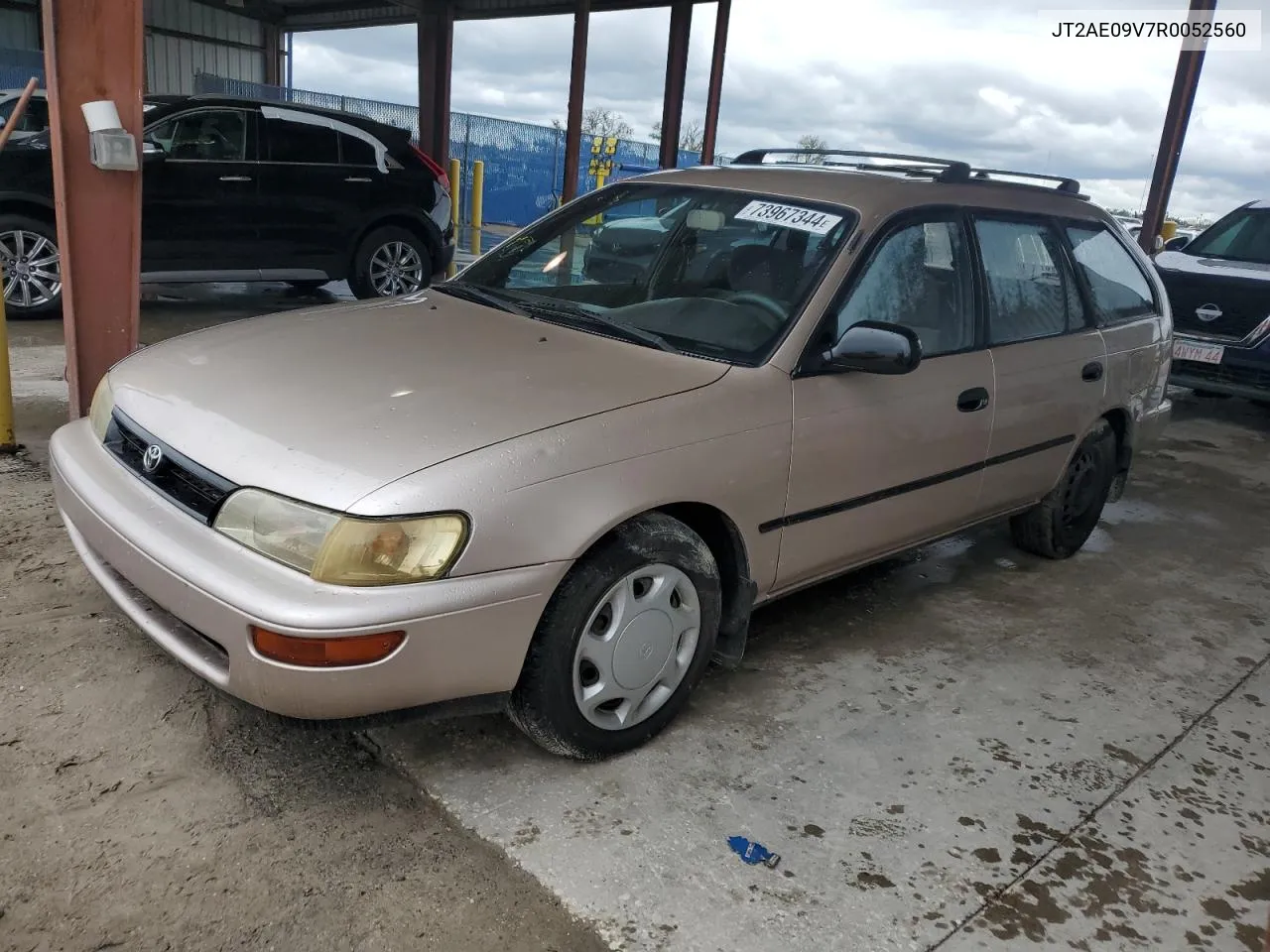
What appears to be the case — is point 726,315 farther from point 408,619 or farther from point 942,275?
point 408,619

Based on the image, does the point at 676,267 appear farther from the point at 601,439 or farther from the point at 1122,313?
the point at 1122,313

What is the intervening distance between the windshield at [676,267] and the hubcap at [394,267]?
5552mm

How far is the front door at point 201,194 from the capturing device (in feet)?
25.2

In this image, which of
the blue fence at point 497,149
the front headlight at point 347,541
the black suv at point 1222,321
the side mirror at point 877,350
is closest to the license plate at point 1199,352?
the black suv at point 1222,321

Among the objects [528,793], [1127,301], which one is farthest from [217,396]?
[1127,301]

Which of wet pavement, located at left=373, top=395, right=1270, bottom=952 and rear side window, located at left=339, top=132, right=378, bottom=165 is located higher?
rear side window, located at left=339, top=132, right=378, bottom=165

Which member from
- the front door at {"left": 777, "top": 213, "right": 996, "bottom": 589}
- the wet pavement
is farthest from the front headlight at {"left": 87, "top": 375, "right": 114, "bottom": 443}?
the front door at {"left": 777, "top": 213, "right": 996, "bottom": 589}

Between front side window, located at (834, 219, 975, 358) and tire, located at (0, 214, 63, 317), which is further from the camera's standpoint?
tire, located at (0, 214, 63, 317)

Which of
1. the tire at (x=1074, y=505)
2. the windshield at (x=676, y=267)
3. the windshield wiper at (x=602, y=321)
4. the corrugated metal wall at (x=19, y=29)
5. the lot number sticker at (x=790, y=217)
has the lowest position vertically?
the tire at (x=1074, y=505)

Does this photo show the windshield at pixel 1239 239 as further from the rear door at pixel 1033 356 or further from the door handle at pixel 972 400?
the door handle at pixel 972 400

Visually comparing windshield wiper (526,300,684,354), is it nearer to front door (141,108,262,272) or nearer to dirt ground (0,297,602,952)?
dirt ground (0,297,602,952)

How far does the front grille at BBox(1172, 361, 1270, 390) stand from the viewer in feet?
24.5

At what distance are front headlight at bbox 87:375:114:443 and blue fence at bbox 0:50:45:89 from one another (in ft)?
51.7

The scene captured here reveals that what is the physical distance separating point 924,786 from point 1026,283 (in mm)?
2008
